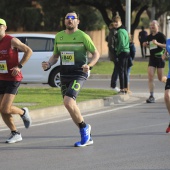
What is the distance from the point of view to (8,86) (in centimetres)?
1052

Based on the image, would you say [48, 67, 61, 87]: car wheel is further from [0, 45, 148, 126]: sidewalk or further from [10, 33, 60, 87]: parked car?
[0, 45, 148, 126]: sidewalk

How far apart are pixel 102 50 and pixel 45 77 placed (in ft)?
83.3

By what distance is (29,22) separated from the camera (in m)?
42.4

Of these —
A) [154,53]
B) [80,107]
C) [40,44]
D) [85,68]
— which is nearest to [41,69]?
[40,44]

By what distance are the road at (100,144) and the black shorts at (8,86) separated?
78cm

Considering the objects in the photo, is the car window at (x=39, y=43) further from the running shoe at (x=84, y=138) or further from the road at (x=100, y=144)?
the running shoe at (x=84, y=138)

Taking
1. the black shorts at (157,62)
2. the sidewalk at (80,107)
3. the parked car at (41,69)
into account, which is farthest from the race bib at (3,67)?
the parked car at (41,69)

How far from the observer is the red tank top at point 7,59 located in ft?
34.2

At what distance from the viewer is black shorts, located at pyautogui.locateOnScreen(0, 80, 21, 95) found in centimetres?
1049

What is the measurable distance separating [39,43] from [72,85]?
10.5 metres

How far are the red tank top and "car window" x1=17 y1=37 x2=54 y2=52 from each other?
9.90 m

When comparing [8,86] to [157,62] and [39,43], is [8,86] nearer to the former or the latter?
[157,62]

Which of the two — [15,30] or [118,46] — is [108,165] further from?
[15,30]

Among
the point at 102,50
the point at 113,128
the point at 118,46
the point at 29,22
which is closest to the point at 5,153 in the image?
the point at 113,128
